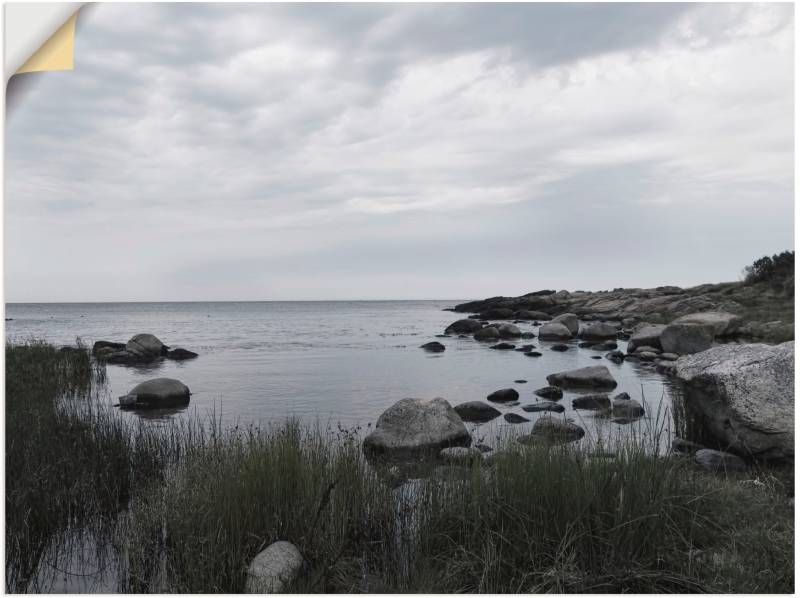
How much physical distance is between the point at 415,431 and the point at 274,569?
4.80m

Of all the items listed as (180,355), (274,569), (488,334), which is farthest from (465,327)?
(274,569)

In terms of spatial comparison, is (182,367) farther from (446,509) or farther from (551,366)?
(446,509)

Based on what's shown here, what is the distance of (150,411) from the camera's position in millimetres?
12000

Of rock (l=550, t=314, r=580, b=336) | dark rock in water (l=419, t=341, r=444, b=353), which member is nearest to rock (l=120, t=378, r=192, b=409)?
dark rock in water (l=419, t=341, r=444, b=353)

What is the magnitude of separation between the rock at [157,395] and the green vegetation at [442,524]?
7123 mm

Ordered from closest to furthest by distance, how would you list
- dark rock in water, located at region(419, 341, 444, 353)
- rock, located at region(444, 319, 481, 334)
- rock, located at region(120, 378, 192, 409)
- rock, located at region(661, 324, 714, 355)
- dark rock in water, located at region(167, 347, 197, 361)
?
rock, located at region(120, 378, 192, 409)
rock, located at region(661, 324, 714, 355)
dark rock in water, located at region(167, 347, 197, 361)
dark rock in water, located at region(419, 341, 444, 353)
rock, located at region(444, 319, 481, 334)

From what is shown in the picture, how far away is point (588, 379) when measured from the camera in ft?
48.6

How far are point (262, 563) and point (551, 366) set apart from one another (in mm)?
16881

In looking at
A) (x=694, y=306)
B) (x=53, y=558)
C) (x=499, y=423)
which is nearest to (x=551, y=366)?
(x=499, y=423)

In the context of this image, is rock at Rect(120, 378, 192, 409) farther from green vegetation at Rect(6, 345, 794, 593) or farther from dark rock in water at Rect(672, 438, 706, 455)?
dark rock in water at Rect(672, 438, 706, 455)

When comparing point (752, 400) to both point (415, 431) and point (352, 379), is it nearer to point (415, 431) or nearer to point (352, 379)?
point (415, 431)

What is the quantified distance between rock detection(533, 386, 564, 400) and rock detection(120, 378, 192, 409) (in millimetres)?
8129

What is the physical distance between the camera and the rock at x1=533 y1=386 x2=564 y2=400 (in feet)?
44.3

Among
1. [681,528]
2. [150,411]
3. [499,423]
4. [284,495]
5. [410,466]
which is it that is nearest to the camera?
[681,528]
